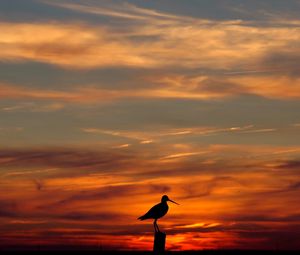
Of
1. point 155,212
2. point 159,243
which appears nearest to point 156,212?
point 155,212

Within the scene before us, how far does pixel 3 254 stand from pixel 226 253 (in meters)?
7.88

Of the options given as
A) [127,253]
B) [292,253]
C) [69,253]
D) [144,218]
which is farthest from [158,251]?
[144,218]

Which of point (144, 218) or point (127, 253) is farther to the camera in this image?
point (144, 218)

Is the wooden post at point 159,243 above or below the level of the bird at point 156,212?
below

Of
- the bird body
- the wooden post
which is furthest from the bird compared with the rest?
the wooden post

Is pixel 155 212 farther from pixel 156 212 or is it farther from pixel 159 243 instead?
pixel 159 243

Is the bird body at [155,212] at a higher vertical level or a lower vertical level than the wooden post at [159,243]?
higher

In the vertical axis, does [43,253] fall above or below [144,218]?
below

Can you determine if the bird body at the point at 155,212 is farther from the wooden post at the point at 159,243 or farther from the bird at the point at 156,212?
the wooden post at the point at 159,243

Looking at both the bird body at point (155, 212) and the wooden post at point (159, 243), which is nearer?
the wooden post at point (159, 243)

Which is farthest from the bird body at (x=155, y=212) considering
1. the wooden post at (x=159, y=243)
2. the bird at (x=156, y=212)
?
the wooden post at (x=159, y=243)

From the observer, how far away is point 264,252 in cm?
2553

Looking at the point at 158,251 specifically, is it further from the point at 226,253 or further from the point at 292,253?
the point at 292,253

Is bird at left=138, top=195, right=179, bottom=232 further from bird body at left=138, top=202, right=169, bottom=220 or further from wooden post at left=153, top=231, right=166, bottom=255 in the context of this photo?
wooden post at left=153, top=231, right=166, bottom=255
